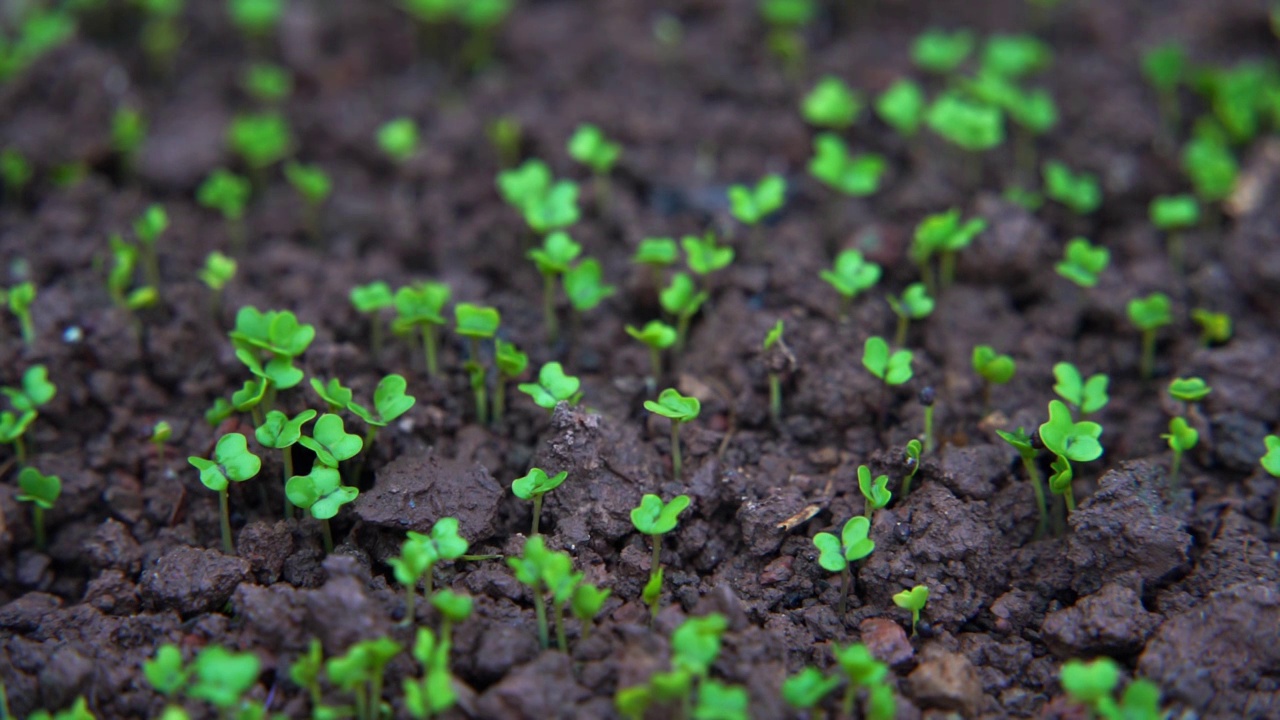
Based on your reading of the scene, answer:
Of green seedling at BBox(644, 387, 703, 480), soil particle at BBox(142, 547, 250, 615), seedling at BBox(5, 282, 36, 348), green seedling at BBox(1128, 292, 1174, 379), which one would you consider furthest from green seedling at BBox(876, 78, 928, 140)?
seedling at BBox(5, 282, 36, 348)

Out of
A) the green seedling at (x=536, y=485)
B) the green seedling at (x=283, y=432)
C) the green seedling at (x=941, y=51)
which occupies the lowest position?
the green seedling at (x=536, y=485)

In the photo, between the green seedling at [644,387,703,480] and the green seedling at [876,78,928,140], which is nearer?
the green seedling at [644,387,703,480]

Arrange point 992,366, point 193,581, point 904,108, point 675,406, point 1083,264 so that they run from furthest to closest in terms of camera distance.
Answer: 1. point 904,108
2. point 1083,264
3. point 992,366
4. point 675,406
5. point 193,581

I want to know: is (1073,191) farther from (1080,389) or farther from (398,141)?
(398,141)

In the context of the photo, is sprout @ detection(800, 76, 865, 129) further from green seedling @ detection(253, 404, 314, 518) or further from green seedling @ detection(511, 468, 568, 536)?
green seedling @ detection(253, 404, 314, 518)

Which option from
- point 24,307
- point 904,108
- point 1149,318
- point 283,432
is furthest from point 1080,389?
point 24,307

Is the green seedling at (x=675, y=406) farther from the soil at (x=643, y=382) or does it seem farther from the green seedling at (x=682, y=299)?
the green seedling at (x=682, y=299)

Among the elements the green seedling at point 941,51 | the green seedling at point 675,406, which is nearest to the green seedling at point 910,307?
the green seedling at point 675,406
